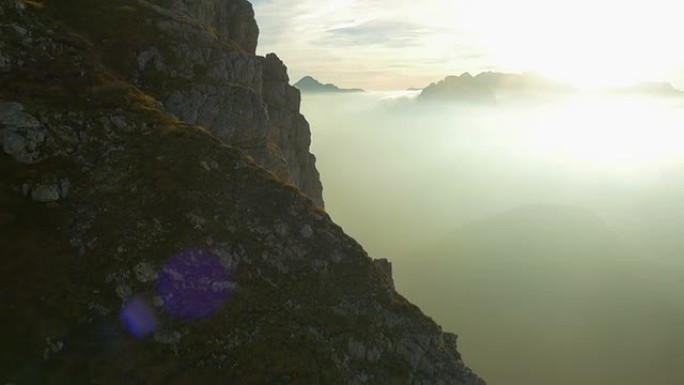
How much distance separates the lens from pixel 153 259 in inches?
1630

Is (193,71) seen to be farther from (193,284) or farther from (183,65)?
(193,284)

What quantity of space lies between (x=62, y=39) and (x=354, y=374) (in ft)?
155

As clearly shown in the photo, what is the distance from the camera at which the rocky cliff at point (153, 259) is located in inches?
1446


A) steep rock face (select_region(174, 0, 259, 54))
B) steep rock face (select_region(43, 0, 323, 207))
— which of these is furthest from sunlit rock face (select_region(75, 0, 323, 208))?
steep rock face (select_region(174, 0, 259, 54))

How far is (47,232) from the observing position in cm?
4016

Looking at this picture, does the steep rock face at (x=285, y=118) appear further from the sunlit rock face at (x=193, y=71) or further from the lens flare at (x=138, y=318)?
the lens flare at (x=138, y=318)

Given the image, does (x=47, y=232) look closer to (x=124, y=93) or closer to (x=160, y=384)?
(x=160, y=384)

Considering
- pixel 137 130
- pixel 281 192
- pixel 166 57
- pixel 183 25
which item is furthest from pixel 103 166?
pixel 183 25

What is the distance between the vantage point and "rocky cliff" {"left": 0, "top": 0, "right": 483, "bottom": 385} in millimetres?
36719

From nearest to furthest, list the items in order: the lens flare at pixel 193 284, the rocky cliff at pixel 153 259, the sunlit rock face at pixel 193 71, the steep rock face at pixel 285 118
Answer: the rocky cliff at pixel 153 259 < the lens flare at pixel 193 284 < the sunlit rock face at pixel 193 71 < the steep rock face at pixel 285 118

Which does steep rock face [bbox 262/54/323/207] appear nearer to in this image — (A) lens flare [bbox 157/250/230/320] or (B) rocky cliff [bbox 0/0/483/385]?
(B) rocky cliff [bbox 0/0/483/385]

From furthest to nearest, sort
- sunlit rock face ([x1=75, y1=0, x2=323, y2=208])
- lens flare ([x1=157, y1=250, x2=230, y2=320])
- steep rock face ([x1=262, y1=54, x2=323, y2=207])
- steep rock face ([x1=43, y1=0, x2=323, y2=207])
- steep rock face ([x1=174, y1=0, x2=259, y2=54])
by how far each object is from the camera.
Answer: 1. steep rock face ([x1=174, y1=0, x2=259, y2=54])
2. steep rock face ([x1=262, y1=54, x2=323, y2=207])
3. sunlit rock face ([x1=75, y1=0, x2=323, y2=208])
4. steep rock face ([x1=43, y1=0, x2=323, y2=207])
5. lens flare ([x1=157, y1=250, x2=230, y2=320])

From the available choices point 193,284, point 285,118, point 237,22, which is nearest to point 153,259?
point 193,284

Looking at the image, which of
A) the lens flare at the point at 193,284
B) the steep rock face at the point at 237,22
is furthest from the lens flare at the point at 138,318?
the steep rock face at the point at 237,22
